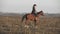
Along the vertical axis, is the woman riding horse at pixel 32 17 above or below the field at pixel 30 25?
above

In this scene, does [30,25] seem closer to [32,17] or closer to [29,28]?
[29,28]

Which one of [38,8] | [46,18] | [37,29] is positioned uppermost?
[38,8]

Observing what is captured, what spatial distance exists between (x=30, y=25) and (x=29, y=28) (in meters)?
0.06

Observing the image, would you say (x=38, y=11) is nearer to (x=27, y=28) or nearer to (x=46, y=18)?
(x=46, y=18)

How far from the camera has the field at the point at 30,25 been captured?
308 cm

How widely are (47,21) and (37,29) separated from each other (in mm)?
247

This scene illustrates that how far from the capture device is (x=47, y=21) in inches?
122

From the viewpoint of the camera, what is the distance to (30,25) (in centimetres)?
313

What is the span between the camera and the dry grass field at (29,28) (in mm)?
3082

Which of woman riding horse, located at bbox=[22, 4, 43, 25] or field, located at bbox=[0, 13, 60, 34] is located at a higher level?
woman riding horse, located at bbox=[22, 4, 43, 25]

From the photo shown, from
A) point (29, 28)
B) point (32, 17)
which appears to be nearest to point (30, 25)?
point (29, 28)

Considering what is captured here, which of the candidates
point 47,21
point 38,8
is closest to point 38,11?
point 38,8

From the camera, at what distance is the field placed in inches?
121

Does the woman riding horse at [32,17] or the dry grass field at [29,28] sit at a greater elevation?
the woman riding horse at [32,17]
